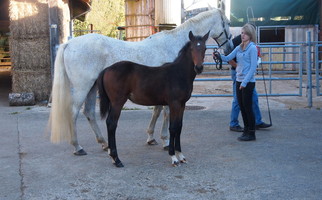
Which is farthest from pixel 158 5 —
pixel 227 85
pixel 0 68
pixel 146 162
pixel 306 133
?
pixel 0 68

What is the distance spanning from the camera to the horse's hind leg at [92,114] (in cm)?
560

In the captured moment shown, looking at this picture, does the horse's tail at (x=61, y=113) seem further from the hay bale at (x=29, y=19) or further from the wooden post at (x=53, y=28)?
the hay bale at (x=29, y=19)

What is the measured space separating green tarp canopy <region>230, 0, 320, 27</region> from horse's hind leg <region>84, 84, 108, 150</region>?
13466 millimetres

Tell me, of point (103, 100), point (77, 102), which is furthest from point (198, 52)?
point (77, 102)

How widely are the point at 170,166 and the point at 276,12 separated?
590 inches

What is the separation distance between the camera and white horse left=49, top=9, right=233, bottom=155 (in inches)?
212

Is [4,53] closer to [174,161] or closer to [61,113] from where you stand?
[61,113]

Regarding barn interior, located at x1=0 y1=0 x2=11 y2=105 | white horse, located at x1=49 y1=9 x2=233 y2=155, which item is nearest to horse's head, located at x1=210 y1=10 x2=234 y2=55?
white horse, located at x1=49 y1=9 x2=233 y2=155

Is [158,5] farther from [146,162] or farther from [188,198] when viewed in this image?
[188,198]

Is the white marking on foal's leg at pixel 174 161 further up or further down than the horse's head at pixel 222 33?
further down

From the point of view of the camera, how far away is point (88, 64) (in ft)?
18.3

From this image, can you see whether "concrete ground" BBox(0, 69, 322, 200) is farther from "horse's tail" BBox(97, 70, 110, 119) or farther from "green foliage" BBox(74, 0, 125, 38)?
"green foliage" BBox(74, 0, 125, 38)

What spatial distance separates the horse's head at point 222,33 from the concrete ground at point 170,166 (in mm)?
1470

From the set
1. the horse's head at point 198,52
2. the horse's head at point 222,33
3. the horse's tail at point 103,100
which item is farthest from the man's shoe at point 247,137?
the horse's tail at point 103,100
